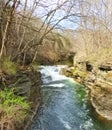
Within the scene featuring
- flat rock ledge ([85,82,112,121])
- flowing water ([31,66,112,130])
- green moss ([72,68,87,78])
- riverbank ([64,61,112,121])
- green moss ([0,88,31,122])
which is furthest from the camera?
green moss ([72,68,87,78])

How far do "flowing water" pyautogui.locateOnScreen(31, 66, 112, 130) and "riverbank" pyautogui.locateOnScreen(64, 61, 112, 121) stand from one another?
0.36m

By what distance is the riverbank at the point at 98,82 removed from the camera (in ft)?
39.3

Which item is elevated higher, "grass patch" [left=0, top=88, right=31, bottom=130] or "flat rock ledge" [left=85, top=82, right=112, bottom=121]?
"grass patch" [left=0, top=88, right=31, bottom=130]

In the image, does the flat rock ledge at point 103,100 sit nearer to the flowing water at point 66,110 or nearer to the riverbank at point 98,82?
the riverbank at point 98,82

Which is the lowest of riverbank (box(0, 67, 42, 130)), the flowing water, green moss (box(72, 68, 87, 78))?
the flowing water

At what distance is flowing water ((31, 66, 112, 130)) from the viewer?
32.8 ft

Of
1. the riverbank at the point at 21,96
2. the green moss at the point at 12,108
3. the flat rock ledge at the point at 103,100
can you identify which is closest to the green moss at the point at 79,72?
the flat rock ledge at the point at 103,100

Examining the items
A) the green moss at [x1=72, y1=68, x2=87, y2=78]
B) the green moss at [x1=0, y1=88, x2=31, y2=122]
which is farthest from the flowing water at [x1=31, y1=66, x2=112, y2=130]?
the green moss at [x1=72, y1=68, x2=87, y2=78]

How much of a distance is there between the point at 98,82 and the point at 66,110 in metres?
5.42

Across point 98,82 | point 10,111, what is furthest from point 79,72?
point 10,111

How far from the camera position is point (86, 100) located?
1391 cm

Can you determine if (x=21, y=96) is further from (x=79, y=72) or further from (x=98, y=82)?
(x=79, y=72)

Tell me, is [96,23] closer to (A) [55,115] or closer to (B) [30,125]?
(A) [55,115]

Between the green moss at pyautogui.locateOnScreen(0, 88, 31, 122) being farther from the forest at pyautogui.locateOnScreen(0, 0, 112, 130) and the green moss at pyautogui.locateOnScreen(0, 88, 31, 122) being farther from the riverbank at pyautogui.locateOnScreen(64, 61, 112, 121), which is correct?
the riverbank at pyautogui.locateOnScreen(64, 61, 112, 121)
